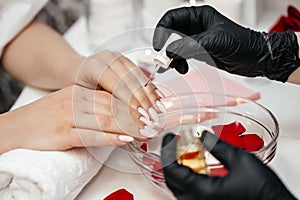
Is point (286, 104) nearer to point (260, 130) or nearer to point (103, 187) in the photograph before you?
point (260, 130)

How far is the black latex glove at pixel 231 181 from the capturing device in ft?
1.63

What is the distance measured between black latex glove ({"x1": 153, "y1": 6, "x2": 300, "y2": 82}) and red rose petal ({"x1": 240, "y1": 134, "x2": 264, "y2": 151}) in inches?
4.1

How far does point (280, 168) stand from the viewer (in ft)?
2.49

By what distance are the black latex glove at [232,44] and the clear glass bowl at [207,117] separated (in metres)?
0.05

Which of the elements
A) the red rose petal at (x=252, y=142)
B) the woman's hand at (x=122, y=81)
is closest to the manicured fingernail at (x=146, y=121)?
the woman's hand at (x=122, y=81)

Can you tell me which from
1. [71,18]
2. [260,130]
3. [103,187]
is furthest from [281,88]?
[71,18]

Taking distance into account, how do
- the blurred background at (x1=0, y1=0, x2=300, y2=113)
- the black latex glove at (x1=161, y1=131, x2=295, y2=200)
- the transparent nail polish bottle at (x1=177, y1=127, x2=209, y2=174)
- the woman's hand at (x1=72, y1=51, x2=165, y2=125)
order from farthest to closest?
the blurred background at (x1=0, y1=0, x2=300, y2=113), the woman's hand at (x1=72, y1=51, x2=165, y2=125), the transparent nail polish bottle at (x1=177, y1=127, x2=209, y2=174), the black latex glove at (x1=161, y1=131, x2=295, y2=200)

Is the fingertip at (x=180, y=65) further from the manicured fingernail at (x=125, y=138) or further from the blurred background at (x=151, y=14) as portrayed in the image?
the blurred background at (x=151, y=14)

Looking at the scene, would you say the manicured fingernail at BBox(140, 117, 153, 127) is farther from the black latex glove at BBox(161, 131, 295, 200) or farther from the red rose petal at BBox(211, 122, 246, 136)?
the black latex glove at BBox(161, 131, 295, 200)

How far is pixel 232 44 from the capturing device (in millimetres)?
758

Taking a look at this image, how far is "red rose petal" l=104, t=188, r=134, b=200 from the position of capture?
2.34 feet

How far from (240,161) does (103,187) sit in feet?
0.95

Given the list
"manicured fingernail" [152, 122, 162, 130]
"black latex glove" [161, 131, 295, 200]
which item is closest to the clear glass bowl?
"manicured fingernail" [152, 122, 162, 130]

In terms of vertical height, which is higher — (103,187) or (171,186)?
(171,186)
